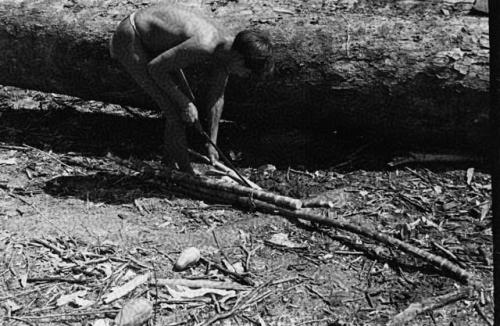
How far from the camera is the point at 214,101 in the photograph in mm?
4922

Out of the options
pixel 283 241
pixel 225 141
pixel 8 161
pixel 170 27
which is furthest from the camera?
pixel 225 141

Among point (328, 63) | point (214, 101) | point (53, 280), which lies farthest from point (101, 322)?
point (328, 63)

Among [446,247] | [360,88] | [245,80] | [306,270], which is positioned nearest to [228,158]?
[245,80]

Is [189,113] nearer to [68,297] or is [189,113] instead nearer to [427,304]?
[68,297]

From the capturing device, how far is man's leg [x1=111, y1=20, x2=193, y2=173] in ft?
15.1

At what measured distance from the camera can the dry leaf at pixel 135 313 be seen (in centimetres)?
333

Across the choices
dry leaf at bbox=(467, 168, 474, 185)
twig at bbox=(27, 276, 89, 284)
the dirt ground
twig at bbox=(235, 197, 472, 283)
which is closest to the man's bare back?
the dirt ground

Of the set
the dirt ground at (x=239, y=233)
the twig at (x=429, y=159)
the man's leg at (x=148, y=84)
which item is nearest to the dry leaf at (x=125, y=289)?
the dirt ground at (x=239, y=233)

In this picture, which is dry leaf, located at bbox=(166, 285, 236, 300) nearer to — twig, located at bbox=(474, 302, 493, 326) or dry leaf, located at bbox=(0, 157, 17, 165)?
twig, located at bbox=(474, 302, 493, 326)

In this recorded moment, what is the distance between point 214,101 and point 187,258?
150cm

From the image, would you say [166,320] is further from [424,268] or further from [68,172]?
[68,172]

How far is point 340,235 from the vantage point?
4133 mm

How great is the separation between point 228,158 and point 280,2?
4.41ft

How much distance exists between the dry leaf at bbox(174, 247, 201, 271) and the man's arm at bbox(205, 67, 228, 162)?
1.22m
